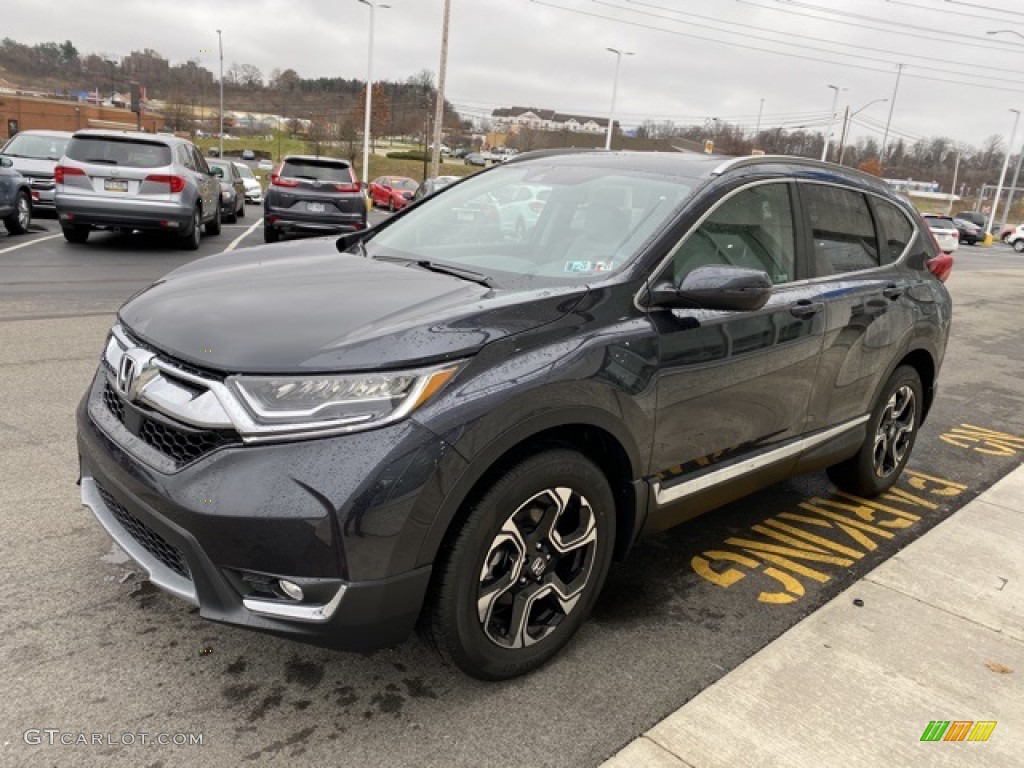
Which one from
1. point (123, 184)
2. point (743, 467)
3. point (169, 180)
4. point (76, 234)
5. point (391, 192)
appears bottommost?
point (76, 234)

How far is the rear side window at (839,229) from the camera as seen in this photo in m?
3.75

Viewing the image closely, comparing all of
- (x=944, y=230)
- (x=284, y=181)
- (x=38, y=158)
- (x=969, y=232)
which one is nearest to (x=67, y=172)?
(x=284, y=181)

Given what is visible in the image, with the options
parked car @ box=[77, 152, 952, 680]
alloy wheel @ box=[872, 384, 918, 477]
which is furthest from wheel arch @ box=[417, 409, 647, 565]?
alloy wheel @ box=[872, 384, 918, 477]

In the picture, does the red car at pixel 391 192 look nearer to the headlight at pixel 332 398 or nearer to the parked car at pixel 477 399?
the parked car at pixel 477 399

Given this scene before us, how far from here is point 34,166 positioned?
52.9 feet

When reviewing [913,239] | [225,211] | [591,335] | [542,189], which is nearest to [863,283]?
[913,239]

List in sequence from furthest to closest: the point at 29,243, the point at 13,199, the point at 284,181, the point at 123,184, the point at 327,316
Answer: the point at 284,181 → the point at 13,199 → the point at 29,243 → the point at 123,184 → the point at 327,316

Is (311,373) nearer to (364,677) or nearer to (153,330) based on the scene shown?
(153,330)

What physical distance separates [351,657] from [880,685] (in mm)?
1888

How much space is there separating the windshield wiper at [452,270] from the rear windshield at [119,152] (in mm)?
10489

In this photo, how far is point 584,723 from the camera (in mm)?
2521

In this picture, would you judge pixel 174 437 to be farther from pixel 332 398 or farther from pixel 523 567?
pixel 523 567

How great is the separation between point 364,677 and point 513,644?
518 millimetres

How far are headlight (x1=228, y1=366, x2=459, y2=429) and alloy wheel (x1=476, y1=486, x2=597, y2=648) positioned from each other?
54 centimetres
